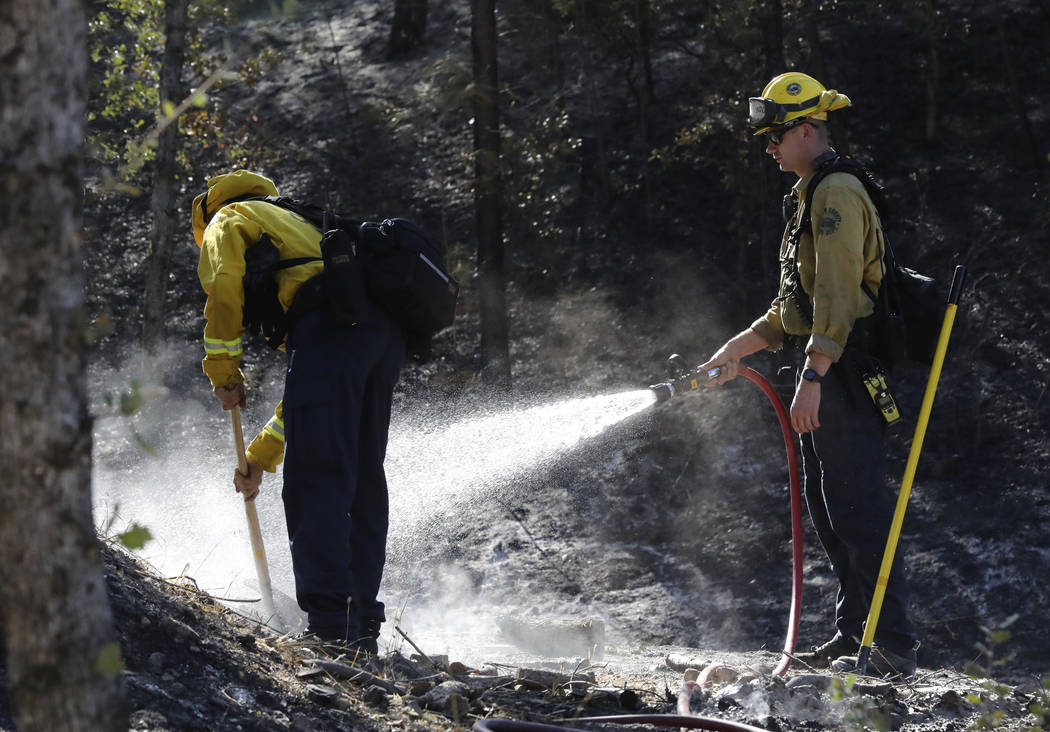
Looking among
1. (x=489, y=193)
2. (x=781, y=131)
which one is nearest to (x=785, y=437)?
(x=781, y=131)

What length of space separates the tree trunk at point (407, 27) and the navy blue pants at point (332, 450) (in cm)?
1392

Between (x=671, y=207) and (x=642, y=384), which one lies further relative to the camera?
(x=671, y=207)

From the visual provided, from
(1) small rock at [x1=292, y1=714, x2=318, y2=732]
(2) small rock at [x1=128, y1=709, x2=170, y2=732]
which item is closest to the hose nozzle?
(1) small rock at [x1=292, y1=714, x2=318, y2=732]

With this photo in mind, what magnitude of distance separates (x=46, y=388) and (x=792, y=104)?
128 inches

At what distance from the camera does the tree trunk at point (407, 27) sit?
56.9 feet

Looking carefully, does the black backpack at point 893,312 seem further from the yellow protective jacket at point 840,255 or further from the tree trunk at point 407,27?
the tree trunk at point 407,27

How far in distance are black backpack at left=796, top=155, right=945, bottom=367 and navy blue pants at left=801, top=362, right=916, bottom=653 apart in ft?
0.57

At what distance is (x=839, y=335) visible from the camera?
405 cm

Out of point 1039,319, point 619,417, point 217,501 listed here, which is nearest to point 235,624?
point 619,417

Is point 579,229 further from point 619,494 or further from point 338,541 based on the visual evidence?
point 338,541

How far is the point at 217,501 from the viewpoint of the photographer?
8.06 meters

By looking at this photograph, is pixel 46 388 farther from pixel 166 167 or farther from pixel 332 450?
pixel 166 167

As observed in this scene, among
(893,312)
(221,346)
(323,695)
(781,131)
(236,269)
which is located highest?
(781,131)

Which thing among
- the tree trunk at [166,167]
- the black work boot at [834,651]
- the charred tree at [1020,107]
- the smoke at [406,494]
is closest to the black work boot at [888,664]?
the black work boot at [834,651]
